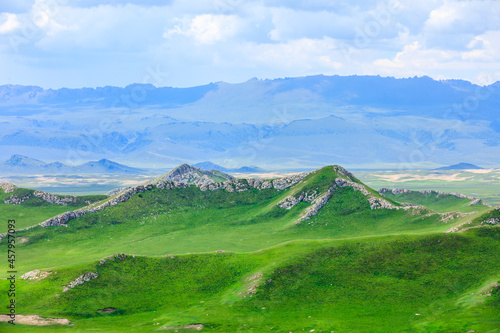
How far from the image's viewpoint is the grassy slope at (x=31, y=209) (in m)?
172

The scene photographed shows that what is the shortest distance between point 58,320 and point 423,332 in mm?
48109

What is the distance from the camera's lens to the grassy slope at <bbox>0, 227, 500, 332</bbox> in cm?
7575

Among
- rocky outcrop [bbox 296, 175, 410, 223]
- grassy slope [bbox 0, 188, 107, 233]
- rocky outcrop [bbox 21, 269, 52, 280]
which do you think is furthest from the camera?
grassy slope [bbox 0, 188, 107, 233]

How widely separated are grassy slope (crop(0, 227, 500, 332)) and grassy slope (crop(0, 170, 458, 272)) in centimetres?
3408

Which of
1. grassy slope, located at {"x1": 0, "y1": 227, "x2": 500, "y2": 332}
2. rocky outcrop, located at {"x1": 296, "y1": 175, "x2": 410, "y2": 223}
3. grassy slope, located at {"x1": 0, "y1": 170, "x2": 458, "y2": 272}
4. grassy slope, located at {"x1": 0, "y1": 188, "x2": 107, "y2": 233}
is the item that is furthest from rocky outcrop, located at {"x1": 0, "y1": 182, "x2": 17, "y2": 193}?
grassy slope, located at {"x1": 0, "y1": 227, "x2": 500, "y2": 332}

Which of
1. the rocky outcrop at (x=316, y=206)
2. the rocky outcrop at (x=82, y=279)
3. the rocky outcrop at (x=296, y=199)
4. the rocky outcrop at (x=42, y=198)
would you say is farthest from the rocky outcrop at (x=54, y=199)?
the rocky outcrop at (x=82, y=279)

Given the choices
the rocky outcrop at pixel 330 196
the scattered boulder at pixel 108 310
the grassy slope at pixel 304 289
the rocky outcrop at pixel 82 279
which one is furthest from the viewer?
the rocky outcrop at pixel 330 196

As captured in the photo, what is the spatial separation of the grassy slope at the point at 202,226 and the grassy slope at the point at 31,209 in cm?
1818

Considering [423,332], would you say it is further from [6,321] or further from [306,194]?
[306,194]

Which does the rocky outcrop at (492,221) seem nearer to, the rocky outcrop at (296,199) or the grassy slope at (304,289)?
the grassy slope at (304,289)

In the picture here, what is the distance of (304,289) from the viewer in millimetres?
86938

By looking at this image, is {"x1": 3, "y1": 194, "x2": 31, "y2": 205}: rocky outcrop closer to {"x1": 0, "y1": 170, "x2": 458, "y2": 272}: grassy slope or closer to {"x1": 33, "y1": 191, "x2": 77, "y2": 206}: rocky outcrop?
{"x1": 33, "y1": 191, "x2": 77, "y2": 206}: rocky outcrop

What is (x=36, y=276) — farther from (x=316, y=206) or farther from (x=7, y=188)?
(x=7, y=188)

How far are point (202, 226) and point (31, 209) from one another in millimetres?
57924
